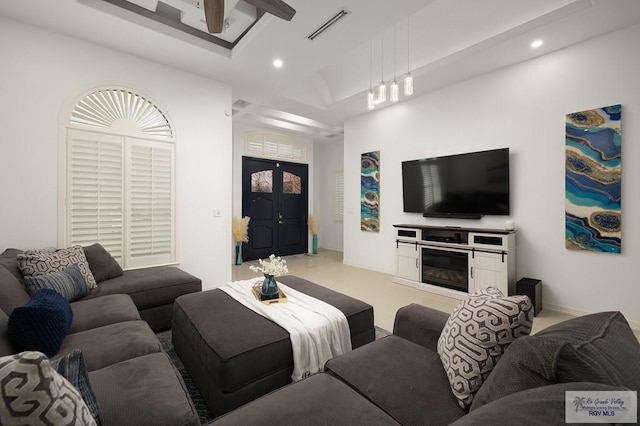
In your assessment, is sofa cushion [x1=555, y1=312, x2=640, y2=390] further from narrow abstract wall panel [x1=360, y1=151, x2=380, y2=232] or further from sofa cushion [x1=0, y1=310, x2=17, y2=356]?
narrow abstract wall panel [x1=360, y1=151, x2=380, y2=232]

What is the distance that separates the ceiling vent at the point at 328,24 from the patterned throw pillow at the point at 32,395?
10.1 feet

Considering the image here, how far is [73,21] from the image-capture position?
2771 mm

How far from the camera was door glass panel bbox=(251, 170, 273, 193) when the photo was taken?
21.4 ft

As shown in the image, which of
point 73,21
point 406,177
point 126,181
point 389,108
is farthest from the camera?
point 389,108

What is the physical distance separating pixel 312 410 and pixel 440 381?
61 cm

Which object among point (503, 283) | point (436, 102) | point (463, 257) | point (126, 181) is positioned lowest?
point (503, 283)

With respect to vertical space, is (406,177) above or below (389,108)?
below

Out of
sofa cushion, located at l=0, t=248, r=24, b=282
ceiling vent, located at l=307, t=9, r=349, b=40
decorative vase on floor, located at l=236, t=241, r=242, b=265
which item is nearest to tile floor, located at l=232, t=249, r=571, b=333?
decorative vase on floor, located at l=236, t=241, r=242, b=265

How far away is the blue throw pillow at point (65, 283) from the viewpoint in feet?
6.98

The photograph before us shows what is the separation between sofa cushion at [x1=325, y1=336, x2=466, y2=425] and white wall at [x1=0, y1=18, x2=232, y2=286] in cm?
314

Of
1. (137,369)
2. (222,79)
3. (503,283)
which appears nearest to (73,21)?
(222,79)

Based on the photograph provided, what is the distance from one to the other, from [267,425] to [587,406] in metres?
0.93

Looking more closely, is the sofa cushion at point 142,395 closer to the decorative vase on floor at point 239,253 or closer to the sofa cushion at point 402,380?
the sofa cushion at point 402,380

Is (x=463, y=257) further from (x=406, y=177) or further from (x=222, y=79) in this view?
(x=222, y=79)
